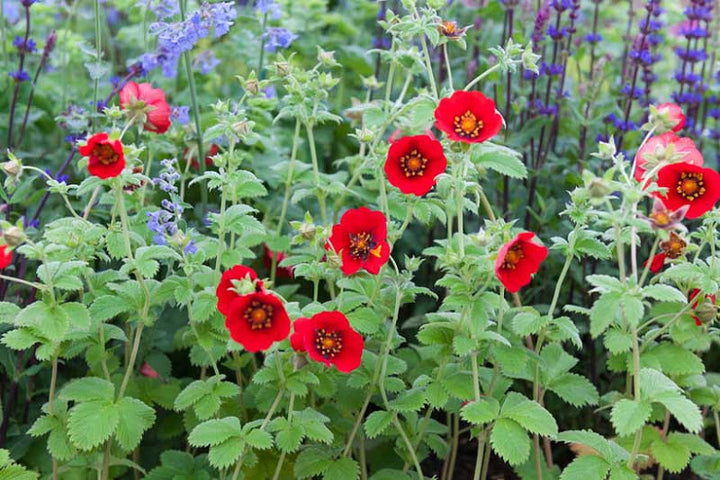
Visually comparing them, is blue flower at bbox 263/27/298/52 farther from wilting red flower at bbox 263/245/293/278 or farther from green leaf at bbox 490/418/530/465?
green leaf at bbox 490/418/530/465

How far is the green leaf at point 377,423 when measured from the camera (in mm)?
1628

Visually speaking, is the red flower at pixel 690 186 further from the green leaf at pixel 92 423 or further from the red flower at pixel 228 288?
the green leaf at pixel 92 423

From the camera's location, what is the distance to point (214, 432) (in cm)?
154

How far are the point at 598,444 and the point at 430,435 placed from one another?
363 millimetres

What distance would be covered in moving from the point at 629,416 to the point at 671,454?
396 millimetres

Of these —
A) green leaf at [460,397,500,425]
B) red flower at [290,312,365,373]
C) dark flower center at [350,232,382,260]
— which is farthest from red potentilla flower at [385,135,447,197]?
green leaf at [460,397,500,425]

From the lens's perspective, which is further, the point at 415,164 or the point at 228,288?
the point at 415,164

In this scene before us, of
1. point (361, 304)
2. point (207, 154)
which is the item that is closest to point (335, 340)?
point (361, 304)

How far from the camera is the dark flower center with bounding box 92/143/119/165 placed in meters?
1.45

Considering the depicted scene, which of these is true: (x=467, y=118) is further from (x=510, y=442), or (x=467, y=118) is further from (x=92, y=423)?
(x=92, y=423)

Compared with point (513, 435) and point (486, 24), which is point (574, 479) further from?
point (486, 24)

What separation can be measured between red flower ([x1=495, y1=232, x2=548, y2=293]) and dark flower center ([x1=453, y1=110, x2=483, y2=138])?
0.70 ft

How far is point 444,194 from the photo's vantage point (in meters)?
1.67

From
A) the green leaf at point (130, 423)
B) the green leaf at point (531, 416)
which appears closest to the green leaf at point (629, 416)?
the green leaf at point (531, 416)
